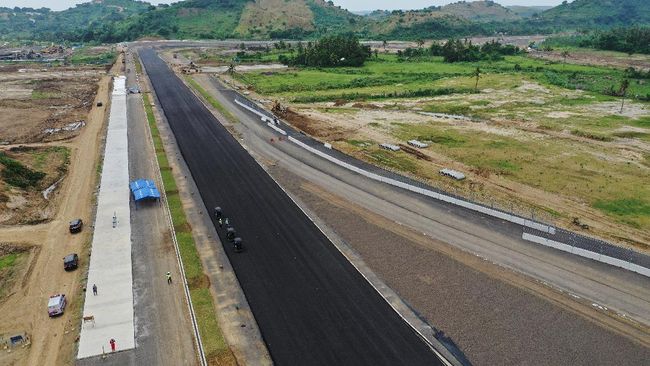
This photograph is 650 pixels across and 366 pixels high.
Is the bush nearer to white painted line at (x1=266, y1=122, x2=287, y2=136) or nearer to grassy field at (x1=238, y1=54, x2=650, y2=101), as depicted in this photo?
white painted line at (x1=266, y1=122, x2=287, y2=136)

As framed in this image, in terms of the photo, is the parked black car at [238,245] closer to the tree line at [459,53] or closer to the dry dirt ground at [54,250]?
the dry dirt ground at [54,250]

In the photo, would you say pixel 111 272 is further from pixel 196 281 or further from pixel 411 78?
pixel 411 78

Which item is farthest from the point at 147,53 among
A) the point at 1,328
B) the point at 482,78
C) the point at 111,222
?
the point at 1,328

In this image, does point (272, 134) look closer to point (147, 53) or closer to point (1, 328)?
point (1, 328)

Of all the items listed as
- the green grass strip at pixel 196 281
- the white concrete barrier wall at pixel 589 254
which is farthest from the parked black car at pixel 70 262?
the white concrete barrier wall at pixel 589 254

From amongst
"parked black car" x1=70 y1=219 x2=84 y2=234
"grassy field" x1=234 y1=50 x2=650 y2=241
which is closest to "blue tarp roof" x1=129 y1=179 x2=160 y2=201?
"parked black car" x1=70 y1=219 x2=84 y2=234

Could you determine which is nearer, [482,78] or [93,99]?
[93,99]
